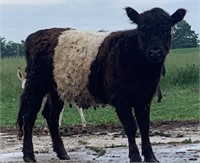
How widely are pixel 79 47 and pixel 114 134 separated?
360 centimetres

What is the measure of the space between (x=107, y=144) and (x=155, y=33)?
342cm

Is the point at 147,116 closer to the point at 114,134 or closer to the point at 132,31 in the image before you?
the point at 132,31

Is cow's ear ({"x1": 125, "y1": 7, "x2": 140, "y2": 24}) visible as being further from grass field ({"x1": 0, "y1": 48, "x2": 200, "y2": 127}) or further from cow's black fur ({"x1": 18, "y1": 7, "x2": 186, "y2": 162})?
grass field ({"x1": 0, "y1": 48, "x2": 200, "y2": 127})

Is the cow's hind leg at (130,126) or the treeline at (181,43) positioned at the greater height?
the cow's hind leg at (130,126)

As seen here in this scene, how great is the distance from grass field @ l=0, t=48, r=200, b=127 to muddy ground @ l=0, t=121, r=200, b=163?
85.5 inches

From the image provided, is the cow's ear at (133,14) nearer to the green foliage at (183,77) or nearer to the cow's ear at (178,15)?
the cow's ear at (178,15)

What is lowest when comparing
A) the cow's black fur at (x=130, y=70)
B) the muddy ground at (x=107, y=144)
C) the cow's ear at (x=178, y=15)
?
the muddy ground at (x=107, y=144)

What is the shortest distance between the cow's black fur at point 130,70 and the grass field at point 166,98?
244 inches

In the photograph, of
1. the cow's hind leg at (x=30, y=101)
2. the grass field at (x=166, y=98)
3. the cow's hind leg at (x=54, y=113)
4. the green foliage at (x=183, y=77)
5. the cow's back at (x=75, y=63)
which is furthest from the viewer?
the green foliage at (x=183, y=77)

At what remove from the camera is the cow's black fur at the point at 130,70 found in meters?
9.55

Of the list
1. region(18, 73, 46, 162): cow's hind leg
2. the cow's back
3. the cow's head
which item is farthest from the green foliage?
the cow's head

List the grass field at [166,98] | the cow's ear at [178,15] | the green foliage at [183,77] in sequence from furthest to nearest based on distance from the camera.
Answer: the green foliage at [183,77] < the grass field at [166,98] < the cow's ear at [178,15]

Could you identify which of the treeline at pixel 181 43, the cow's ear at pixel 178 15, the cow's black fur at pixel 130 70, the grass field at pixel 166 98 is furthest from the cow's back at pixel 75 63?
the treeline at pixel 181 43

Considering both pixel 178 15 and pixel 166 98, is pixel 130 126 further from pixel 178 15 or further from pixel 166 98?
pixel 166 98
